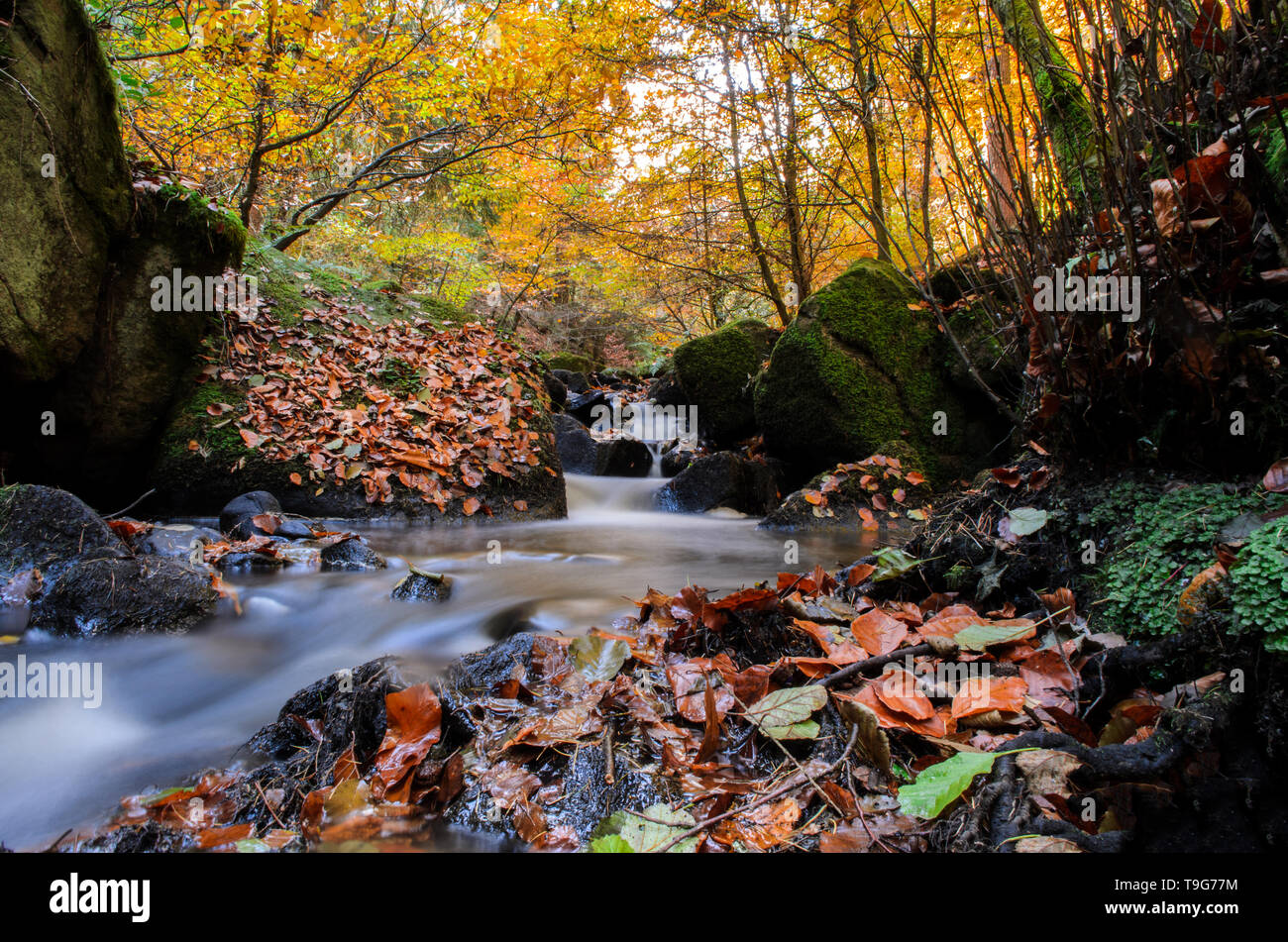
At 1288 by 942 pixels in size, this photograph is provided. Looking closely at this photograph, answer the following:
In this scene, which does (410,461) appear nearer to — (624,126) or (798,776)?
(798,776)

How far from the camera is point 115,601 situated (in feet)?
9.15

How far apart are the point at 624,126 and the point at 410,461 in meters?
6.02

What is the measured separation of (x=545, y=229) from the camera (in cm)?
1048

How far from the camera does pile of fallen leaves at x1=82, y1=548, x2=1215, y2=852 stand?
4.27 ft

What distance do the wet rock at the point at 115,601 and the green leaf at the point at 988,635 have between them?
11.3ft

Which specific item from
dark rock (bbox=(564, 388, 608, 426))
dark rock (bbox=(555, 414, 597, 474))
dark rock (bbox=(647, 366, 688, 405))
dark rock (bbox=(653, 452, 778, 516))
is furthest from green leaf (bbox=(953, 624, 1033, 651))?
dark rock (bbox=(564, 388, 608, 426))

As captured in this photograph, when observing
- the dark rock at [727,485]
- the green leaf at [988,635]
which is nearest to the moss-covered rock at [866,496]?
the dark rock at [727,485]

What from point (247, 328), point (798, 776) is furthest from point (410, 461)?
point (798, 776)

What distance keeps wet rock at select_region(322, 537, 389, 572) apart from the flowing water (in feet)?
0.44

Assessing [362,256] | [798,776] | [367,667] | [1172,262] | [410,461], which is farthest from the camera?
[362,256]

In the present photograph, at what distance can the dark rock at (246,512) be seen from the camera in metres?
4.31

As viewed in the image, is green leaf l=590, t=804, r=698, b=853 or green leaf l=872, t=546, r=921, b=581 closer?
green leaf l=590, t=804, r=698, b=853

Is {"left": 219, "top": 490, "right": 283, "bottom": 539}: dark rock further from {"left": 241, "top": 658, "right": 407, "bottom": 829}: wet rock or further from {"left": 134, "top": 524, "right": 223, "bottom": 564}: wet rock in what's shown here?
{"left": 241, "top": 658, "right": 407, "bottom": 829}: wet rock

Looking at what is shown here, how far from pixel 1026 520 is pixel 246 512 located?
523cm
